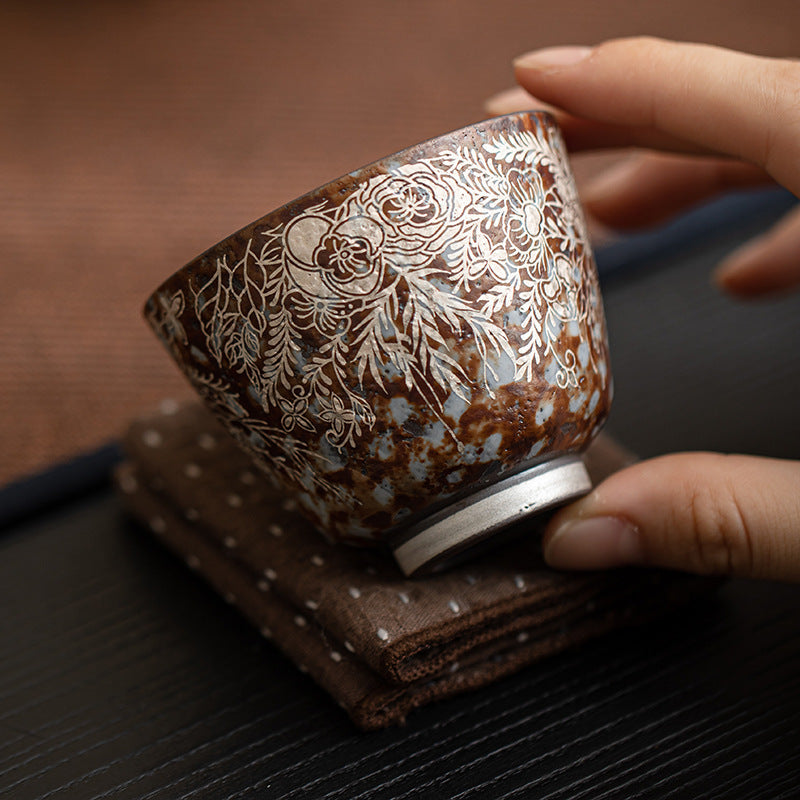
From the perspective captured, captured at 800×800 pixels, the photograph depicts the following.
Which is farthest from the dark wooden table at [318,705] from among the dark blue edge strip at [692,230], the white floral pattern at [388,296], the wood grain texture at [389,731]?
the dark blue edge strip at [692,230]

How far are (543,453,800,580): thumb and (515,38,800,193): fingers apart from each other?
0.14 metres

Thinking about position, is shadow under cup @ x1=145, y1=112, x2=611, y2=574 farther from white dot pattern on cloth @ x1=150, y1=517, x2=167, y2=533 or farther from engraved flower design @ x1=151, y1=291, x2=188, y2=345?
white dot pattern on cloth @ x1=150, y1=517, x2=167, y2=533

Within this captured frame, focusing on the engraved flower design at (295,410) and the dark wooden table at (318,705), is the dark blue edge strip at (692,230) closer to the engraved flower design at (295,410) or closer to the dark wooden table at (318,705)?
the dark wooden table at (318,705)

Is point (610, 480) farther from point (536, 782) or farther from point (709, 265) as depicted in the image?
point (709, 265)

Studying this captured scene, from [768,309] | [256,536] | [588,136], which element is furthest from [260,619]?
[768,309]

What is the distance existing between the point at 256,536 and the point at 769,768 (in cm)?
25

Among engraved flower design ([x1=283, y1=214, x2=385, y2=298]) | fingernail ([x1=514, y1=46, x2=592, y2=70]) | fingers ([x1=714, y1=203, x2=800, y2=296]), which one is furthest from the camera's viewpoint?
fingers ([x1=714, y1=203, x2=800, y2=296])

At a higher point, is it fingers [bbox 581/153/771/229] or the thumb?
fingers [bbox 581/153/771/229]

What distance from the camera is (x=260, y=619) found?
429 millimetres

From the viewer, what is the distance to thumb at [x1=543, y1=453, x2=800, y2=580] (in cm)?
37

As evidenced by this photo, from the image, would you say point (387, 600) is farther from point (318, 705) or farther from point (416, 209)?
point (416, 209)

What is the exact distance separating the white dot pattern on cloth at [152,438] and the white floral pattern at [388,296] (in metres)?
0.18

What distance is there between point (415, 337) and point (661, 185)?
41cm

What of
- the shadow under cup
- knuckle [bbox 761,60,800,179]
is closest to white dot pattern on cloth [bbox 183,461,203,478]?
the shadow under cup
